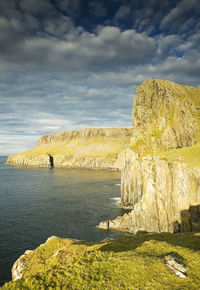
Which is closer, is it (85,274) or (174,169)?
(85,274)

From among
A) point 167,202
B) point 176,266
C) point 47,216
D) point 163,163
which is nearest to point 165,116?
point 163,163

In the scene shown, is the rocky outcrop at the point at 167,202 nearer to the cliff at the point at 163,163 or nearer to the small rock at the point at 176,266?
the cliff at the point at 163,163

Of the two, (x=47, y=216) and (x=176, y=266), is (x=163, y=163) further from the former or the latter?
(x=47, y=216)

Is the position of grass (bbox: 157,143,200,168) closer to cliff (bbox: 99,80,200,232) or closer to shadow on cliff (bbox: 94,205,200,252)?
cliff (bbox: 99,80,200,232)

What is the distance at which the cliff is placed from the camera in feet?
159

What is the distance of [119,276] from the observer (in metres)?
15.4

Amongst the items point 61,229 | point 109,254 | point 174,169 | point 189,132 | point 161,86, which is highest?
point 161,86

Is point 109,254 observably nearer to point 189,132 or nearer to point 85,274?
point 85,274

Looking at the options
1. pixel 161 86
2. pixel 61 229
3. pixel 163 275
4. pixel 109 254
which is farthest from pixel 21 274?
pixel 161 86

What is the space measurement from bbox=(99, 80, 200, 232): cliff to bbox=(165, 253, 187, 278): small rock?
30.0 metres

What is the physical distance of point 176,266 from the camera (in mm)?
16234

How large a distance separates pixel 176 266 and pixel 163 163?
148 feet

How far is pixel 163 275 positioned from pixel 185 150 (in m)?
49.2

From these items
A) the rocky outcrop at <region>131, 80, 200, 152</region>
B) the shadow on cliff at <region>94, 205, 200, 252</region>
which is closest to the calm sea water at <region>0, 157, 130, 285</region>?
the shadow on cliff at <region>94, 205, 200, 252</region>
